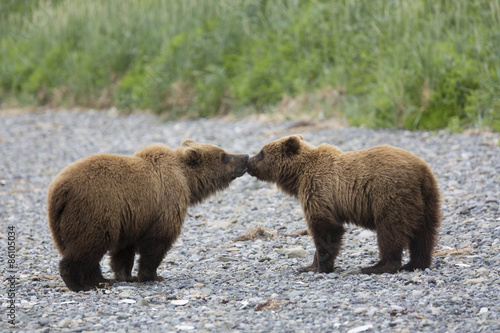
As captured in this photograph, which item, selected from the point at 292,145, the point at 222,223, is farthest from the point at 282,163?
the point at 222,223

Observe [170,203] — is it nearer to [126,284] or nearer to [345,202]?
[126,284]

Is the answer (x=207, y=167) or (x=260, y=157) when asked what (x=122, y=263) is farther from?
(x=260, y=157)

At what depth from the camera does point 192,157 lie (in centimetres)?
622

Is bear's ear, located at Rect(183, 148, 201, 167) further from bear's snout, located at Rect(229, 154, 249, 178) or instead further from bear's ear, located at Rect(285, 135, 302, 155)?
bear's ear, located at Rect(285, 135, 302, 155)

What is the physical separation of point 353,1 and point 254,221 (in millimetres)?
7319

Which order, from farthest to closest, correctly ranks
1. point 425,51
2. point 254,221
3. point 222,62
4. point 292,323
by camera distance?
point 222,62, point 425,51, point 254,221, point 292,323

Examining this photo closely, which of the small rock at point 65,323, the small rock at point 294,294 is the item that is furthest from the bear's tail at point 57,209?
the small rock at point 294,294

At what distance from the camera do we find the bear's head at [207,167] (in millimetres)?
6223

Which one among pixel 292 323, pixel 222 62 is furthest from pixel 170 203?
pixel 222 62

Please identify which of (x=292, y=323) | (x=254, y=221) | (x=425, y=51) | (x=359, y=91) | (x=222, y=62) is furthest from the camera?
(x=222, y=62)

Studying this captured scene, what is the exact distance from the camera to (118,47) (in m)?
17.8

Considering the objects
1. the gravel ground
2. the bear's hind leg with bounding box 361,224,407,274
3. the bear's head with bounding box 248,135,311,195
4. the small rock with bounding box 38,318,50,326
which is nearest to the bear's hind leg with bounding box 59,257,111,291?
the gravel ground

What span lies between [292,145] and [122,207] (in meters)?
1.84

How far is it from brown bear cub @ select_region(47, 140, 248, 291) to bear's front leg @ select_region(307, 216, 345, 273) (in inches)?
47.4
